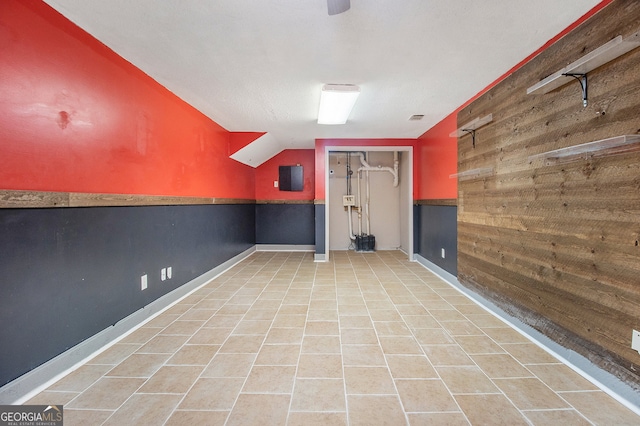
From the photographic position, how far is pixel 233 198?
15.8 ft

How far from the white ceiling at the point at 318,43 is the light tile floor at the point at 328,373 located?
7.65 feet

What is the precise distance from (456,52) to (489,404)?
2474 mm

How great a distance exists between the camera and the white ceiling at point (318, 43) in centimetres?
166

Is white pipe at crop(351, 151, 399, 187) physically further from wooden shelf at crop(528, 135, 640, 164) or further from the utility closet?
wooden shelf at crop(528, 135, 640, 164)

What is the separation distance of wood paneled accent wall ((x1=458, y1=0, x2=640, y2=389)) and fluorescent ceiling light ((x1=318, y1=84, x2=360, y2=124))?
1433 mm

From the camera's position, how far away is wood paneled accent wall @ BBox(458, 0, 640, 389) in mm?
1483

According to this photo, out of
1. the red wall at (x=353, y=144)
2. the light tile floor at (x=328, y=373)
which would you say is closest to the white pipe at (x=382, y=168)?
the red wall at (x=353, y=144)

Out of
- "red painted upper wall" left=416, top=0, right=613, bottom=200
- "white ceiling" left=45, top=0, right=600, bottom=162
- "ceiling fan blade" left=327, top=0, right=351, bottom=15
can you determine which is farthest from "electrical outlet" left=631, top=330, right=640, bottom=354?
"ceiling fan blade" left=327, top=0, right=351, bottom=15

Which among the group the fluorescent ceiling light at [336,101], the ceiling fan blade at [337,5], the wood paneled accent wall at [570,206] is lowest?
the wood paneled accent wall at [570,206]

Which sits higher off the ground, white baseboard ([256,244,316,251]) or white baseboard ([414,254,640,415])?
white baseboard ([256,244,316,251])

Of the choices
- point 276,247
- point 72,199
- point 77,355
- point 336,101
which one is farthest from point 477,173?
point 276,247

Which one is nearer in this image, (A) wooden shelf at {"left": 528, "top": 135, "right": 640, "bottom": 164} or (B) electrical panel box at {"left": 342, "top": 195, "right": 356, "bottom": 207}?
(A) wooden shelf at {"left": 528, "top": 135, "right": 640, "bottom": 164}

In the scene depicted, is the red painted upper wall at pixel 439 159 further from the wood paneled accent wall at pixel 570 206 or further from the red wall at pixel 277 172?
the red wall at pixel 277 172
